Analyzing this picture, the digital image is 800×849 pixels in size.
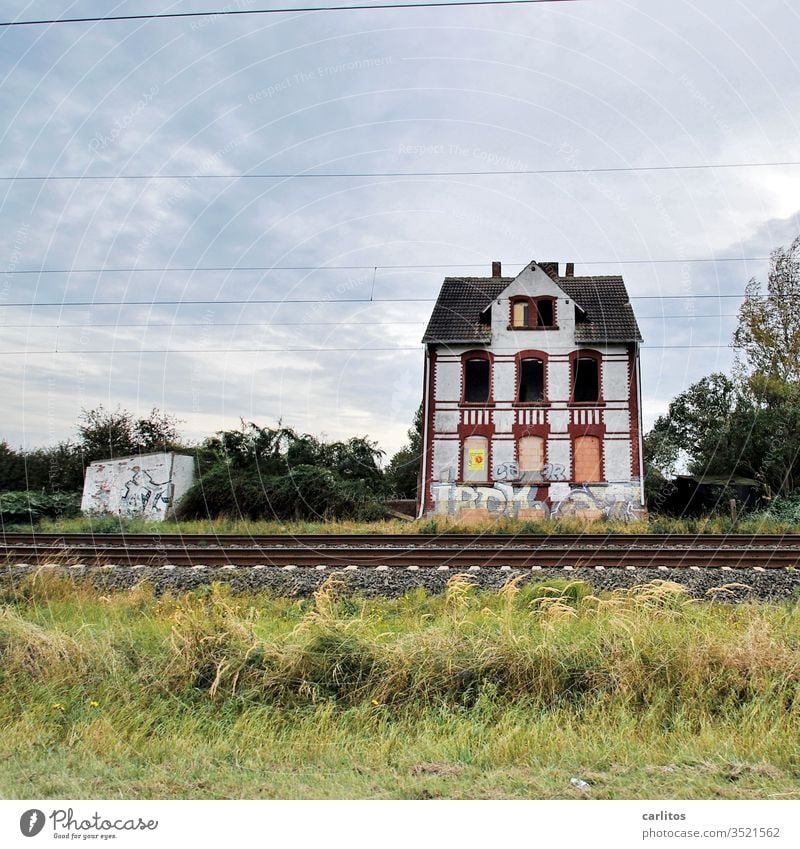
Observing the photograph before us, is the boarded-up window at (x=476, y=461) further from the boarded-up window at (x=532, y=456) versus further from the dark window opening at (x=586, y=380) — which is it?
the dark window opening at (x=586, y=380)

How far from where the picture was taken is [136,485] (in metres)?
21.8

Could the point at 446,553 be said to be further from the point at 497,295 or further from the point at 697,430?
the point at 697,430

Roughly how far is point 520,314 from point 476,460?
6.37 m

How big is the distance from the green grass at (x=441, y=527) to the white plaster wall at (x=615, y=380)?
18.3ft

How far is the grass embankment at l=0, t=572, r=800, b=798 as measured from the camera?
3.67m

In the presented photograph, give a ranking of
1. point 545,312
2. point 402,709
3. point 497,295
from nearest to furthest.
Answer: point 402,709 < point 545,312 < point 497,295

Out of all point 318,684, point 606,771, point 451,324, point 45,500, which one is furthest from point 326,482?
point 606,771

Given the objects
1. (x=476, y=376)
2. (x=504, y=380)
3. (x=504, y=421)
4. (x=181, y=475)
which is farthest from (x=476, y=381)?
(x=181, y=475)

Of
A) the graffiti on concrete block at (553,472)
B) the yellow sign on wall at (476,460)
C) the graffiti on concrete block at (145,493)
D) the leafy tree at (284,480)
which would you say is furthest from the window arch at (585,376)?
the graffiti on concrete block at (145,493)

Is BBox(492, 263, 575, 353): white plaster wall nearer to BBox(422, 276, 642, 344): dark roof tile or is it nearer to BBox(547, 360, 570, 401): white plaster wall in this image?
BBox(422, 276, 642, 344): dark roof tile

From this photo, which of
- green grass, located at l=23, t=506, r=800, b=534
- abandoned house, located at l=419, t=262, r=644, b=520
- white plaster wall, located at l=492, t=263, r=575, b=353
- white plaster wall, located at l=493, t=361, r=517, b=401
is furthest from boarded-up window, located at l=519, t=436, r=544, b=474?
white plaster wall, located at l=492, t=263, r=575, b=353

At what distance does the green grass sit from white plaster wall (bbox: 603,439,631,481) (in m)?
3.00

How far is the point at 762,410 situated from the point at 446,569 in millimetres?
17776
